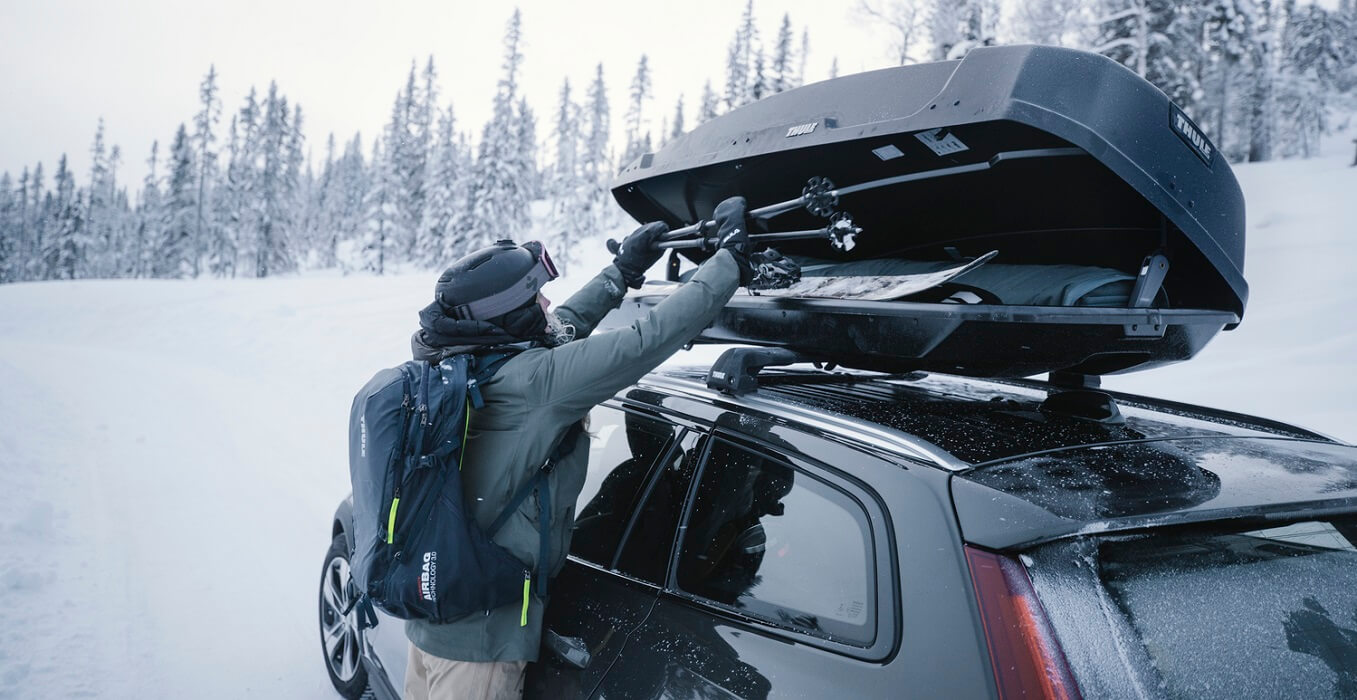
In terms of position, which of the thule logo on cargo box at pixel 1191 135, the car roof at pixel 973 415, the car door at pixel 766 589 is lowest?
the car door at pixel 766 589

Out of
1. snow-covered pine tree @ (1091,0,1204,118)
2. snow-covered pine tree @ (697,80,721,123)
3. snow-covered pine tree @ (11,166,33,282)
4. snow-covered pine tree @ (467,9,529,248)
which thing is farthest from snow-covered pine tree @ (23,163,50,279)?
snow-covered pine tree @ (1091,0,1204,118)

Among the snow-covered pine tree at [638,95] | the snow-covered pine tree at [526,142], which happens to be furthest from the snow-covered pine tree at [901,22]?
the snow-covered pine tree at [638,95]

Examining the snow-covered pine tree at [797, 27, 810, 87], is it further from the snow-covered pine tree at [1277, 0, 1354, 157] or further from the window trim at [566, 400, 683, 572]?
the window trim at [566, 400, 683, 572]

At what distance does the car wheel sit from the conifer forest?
22.0 metres

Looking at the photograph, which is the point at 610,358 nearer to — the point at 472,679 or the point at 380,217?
the point at 472,679

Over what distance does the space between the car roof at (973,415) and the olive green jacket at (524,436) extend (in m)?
0.35

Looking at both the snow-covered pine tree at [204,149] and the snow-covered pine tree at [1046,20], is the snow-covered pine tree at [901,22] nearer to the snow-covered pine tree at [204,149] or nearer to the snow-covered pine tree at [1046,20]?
the snow-covered pine tree at [1046,20]

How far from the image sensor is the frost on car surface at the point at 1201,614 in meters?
1.34

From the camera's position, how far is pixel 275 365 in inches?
563

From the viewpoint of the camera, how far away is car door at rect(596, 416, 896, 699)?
1585 millimetres

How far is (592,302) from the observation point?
3.25 m

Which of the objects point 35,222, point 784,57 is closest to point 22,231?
point 35,222

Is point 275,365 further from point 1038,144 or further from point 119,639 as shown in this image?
point 1038,144

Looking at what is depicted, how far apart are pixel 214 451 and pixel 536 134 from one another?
5680 centimetres
